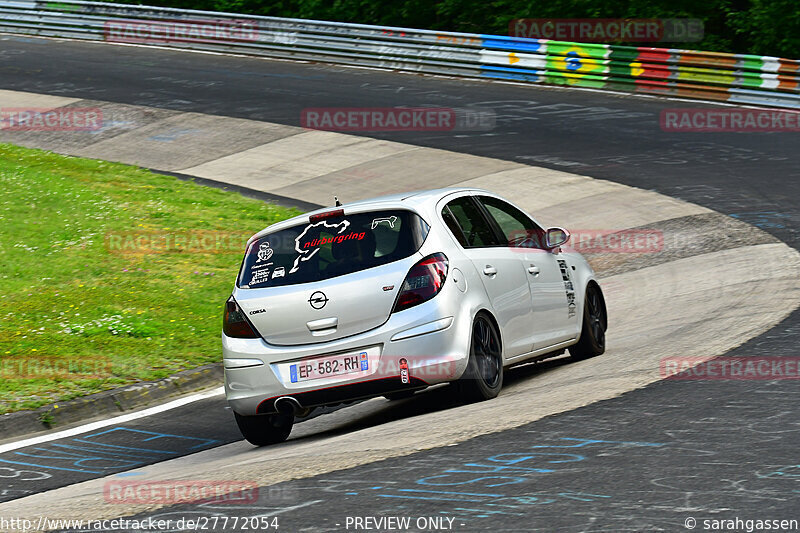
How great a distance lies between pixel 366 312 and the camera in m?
7.24

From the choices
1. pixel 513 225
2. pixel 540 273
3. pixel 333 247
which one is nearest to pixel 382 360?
pixel 333 247

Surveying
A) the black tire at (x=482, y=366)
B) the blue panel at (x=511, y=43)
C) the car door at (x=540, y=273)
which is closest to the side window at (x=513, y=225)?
the car door at (x=540, y=273)

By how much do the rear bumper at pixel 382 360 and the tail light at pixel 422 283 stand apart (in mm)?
62

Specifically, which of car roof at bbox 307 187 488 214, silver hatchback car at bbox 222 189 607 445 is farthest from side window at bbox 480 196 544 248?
car roof at bbox 307 187 488 214

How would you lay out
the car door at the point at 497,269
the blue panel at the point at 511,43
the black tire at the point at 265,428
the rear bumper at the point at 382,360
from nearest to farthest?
the rear bumper at the point at 382,360, the black tire at the point at 265,428, the car door at the point at 497,269, the blue panel at the point at 511,43

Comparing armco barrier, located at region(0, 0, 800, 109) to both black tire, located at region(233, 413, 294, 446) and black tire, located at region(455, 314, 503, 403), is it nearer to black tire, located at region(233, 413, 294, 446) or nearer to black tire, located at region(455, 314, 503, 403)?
black tire, located at region(455, 314, 503, 403)

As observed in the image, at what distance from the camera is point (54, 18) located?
3575 centimetres

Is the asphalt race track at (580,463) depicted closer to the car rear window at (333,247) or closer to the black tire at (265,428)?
the black tire at (265,428)

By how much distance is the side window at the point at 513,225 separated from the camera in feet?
28.6

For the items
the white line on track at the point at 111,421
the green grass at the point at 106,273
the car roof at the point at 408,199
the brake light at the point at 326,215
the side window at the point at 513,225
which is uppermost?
the car roof at the point at 408,199

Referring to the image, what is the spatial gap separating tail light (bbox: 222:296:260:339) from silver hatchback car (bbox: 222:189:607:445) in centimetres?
1

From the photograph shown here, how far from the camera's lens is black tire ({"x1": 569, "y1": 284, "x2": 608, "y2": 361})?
938 centimetres

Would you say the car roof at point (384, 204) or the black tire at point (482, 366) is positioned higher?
the car roof at point (384, 204)

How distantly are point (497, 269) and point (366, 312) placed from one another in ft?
4.11
